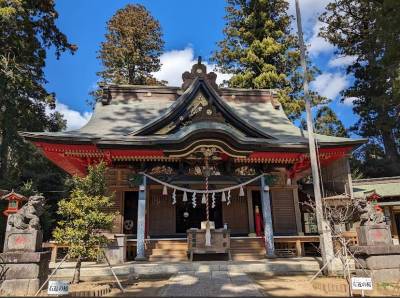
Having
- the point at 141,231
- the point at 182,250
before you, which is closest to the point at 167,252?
the point at 182,250

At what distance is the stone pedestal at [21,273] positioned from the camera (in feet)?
25.6

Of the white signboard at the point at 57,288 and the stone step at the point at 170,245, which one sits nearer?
the white signboard at the point at 57,288

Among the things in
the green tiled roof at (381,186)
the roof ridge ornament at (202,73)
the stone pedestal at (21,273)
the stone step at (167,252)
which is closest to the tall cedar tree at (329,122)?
the green tiled roof at (381,186)

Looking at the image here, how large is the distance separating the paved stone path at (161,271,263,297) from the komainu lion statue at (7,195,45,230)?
3.94m

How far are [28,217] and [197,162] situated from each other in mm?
7049

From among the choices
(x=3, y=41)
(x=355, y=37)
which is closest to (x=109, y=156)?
(x=3, y=41)

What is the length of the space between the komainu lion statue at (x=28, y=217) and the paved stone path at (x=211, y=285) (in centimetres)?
394

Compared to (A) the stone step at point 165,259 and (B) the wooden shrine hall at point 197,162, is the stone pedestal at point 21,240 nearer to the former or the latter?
(B) the wooden shrine hall at point 197,162

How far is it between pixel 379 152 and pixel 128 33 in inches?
1079

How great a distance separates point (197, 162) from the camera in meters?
13.8

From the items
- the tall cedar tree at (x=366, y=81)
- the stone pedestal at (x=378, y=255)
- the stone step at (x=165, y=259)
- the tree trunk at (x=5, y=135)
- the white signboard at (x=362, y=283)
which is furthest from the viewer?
the tall cedar tree at (x=366, y=81)

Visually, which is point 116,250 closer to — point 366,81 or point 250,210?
point 250,210

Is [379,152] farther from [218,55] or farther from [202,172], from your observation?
[202,172]

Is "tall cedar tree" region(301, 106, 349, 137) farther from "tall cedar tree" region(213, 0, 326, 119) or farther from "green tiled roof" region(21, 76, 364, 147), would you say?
"green tiled roof" region(21, 76, 364, 147)
